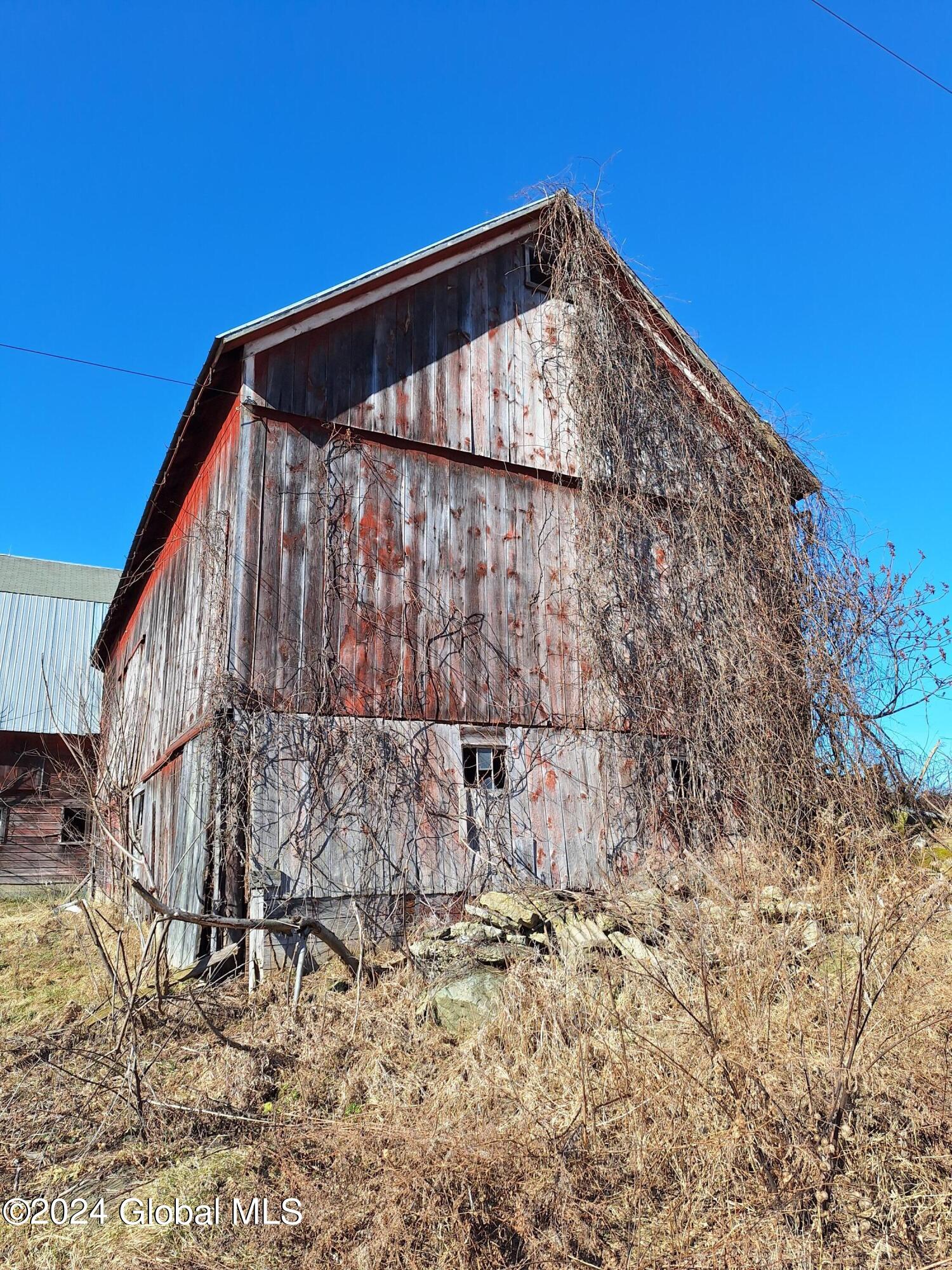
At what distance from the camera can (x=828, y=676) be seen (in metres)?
10.5

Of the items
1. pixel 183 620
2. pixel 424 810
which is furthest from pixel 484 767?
pixel 183 620

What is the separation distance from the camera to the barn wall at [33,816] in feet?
63.4

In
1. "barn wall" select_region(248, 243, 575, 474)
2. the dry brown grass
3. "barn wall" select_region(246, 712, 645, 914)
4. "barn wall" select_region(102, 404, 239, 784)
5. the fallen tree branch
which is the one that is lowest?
the dry brown grass

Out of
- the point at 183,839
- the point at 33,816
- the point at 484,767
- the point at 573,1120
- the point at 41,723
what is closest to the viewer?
the point at 573,1120

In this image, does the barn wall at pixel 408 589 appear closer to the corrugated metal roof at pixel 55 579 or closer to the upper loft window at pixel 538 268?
the upper loft window at pixel 538 268

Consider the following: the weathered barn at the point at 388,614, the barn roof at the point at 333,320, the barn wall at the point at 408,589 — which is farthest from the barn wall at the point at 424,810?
the barn roof at the point at 333,320

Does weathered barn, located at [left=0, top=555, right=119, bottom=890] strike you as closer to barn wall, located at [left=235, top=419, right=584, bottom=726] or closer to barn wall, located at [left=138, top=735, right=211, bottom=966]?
barn wall, located at [left=138, top=735, right=211, bottom=966]

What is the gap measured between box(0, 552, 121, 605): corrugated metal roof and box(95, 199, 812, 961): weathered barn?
16977 mm

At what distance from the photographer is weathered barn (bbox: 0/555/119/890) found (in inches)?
765

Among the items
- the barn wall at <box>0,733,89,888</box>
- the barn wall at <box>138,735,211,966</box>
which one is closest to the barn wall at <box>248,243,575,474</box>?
the barn wall at <box>138,735,211,966</box>

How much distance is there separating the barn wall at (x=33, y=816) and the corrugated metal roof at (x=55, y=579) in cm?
585

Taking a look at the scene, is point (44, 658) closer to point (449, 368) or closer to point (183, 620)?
point (183, 620)

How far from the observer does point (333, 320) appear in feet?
30.9

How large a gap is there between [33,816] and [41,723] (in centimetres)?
218
